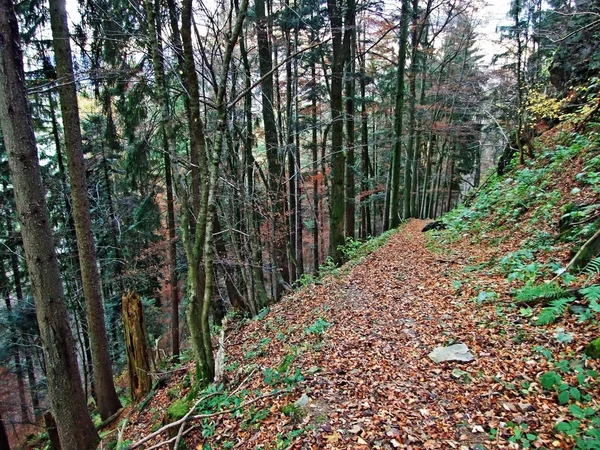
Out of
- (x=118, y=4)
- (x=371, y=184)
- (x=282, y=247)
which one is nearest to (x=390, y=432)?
(x=282, y=247)

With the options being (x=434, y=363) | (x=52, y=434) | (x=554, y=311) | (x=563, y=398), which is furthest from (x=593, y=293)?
(x=52, y=434)

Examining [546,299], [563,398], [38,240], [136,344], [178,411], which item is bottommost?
[136,344]

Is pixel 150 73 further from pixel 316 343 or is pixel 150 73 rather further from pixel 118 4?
pixel 316 343

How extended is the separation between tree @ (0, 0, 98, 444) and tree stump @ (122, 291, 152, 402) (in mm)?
2470

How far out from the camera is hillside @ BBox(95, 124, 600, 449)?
2.61 meters

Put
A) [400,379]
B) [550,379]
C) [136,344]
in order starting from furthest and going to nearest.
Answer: [136,344]
[400,379]
[550,379]

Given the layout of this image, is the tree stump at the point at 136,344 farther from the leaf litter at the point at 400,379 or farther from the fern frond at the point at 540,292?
the fern frond at the point at 540,292

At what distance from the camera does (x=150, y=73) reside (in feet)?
18.9

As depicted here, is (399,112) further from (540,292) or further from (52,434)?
(52,434)

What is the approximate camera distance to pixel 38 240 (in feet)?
11.2

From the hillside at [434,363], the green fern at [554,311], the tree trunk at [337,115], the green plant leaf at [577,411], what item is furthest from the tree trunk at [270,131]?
the green plant leaf at [577,411]

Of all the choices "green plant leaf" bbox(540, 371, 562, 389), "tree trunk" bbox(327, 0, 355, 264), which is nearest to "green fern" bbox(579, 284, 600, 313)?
"green plant leaf" bbox(540, 371, 562, 389)

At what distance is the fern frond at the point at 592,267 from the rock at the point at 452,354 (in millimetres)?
1601

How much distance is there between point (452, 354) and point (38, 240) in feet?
15.5
